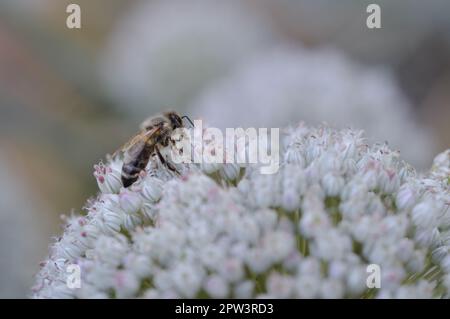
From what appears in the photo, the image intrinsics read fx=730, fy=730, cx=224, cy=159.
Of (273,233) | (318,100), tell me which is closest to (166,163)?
(273,233)

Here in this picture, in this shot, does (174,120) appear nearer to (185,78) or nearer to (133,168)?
(133,168)

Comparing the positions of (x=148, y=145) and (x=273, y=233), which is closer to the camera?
(x=273, y=233)

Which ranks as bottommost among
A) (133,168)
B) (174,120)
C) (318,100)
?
(133,168)

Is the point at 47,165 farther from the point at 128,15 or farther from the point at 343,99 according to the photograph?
the point at 343,99

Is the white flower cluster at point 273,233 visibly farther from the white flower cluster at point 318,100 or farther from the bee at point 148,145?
the white flower cluster at point 318,100

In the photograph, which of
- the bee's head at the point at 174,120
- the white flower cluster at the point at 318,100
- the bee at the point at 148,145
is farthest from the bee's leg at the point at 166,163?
Answer: the white flower cluster at the point at 318,100
